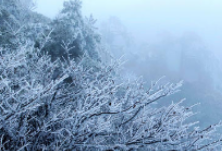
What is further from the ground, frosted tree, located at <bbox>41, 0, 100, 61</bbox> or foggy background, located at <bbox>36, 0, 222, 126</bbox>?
foggy background, located at <bbox>36, 0, 222, 126</bbox>

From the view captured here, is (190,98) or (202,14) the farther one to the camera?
(202,14)

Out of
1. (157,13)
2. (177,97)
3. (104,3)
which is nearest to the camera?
(177,97)

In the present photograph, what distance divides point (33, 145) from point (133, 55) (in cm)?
2857

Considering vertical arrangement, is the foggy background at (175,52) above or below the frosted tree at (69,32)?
above

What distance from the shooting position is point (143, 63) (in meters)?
30.0

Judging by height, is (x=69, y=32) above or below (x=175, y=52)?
below

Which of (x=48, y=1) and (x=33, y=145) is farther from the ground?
(x=48, y=1)

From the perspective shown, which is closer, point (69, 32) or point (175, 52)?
point (69, 32)

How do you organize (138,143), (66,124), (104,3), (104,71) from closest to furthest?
(138,143) < (66,124) < (104,71) < (104,3)

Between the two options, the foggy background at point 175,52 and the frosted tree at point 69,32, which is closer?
the frosted tree at point 69,32

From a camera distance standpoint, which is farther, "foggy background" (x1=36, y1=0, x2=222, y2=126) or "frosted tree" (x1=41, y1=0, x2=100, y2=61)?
"foggy background" (x1=36, y1=0, x2=222, y2=126)

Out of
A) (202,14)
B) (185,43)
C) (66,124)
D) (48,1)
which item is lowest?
(66,124)

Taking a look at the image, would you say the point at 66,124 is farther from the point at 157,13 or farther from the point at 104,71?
the point at 157,13

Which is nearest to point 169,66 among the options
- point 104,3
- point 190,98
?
point 190,98
